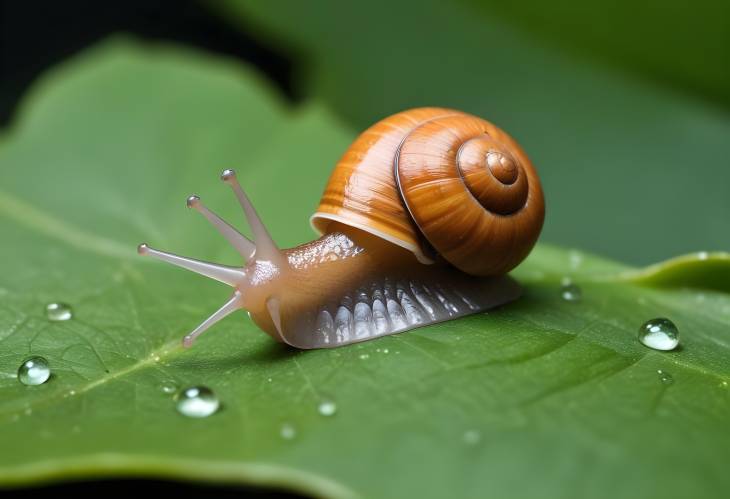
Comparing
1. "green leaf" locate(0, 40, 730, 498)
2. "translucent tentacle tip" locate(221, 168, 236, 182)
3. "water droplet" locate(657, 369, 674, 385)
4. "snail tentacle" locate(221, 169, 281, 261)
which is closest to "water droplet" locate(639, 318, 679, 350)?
"green leaf" locate(0, 40, 730, 498)

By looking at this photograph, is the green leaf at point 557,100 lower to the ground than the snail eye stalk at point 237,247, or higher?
higher

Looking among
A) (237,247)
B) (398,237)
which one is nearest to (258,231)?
(237,247)

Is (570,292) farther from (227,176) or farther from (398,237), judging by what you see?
(227,176)

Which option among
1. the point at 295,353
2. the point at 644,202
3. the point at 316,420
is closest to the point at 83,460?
the point at 316,420

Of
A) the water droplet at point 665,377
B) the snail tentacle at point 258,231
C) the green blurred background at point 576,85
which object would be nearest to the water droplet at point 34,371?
the snail tentacle at point 258,231

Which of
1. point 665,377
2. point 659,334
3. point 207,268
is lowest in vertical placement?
point 207,268

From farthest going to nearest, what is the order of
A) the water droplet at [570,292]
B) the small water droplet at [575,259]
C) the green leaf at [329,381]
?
the small water droplet at [575,259]
the water droplet at [570,292]
the green leaf at [329,381]

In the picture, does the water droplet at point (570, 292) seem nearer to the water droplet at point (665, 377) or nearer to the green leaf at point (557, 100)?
the water droplet at point (665, 377)

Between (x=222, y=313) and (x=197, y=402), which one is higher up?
(x=222, y=313)
